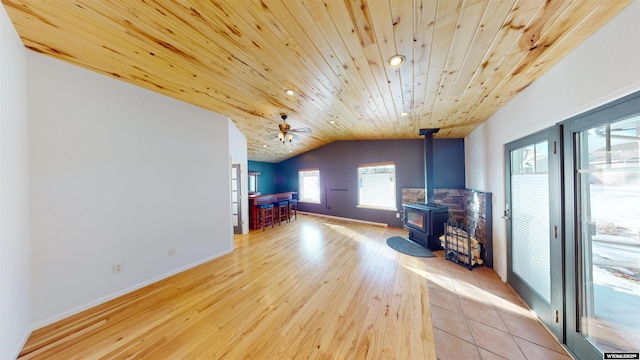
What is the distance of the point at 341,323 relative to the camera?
5.89ft

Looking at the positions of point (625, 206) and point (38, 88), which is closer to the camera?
point (625, 206)

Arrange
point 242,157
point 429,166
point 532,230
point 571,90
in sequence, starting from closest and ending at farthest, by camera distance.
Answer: point 571,90 < point 532,230 < point 429,166 < point 242,157

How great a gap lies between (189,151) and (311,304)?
2.88 meters

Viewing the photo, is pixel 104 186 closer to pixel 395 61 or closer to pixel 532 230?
pixel 395 61

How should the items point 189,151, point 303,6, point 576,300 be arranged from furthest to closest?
point 189,151
point 576,300
point 303,6

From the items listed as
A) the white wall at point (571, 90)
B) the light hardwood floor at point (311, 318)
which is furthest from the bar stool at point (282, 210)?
the white wall at point (571, 90)

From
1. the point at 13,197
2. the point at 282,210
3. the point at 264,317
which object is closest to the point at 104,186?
the point at 13,197

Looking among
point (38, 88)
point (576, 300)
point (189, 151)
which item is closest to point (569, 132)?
point (576, 300)

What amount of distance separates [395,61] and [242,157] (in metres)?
3.87

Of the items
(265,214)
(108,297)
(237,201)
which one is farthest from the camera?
(265,214)

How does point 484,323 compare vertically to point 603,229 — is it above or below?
below

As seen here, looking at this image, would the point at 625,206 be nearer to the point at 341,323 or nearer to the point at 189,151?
the point at 341,323

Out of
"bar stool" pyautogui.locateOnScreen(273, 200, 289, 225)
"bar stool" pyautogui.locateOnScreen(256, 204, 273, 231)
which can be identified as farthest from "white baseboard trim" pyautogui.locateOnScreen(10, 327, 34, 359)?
"bar stool" pyautogui.locateOnScreen(273, 200, 289, 225)

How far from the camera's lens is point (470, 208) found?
379 centimetres
